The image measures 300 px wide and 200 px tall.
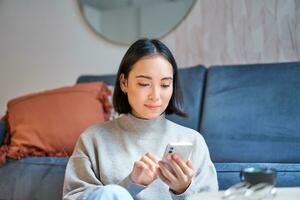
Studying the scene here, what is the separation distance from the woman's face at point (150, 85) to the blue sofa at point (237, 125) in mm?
368

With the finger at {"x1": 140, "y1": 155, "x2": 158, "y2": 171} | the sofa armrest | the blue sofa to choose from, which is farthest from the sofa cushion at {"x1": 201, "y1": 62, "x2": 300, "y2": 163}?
the sofa armrest

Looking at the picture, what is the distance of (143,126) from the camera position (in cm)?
116

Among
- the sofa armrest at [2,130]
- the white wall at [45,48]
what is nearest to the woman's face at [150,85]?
the sofa armrest at [2,130]

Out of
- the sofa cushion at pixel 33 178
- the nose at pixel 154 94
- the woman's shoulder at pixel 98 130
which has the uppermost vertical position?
the nose at pixel 154 94

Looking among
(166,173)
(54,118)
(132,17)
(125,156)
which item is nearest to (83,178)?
(125,156)

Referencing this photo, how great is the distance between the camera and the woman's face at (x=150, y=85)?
3.54 ft

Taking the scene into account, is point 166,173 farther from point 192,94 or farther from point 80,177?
point 192,94

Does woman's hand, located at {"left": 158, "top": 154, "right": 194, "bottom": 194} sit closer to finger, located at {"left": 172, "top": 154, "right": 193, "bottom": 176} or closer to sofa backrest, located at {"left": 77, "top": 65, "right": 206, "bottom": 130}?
finger, located at {"left": 172, "top": 154, "right": 193, "bottom": 176}

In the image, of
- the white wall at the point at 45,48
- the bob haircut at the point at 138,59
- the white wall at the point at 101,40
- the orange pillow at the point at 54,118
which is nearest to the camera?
the bob haircut at the point at 138,59

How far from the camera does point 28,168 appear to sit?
1523mm

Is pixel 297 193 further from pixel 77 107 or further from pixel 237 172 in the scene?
pixel 77 107

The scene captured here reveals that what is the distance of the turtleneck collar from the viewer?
1.16 meters

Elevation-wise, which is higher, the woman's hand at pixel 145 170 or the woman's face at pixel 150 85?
the woman's face at pixel 150 85

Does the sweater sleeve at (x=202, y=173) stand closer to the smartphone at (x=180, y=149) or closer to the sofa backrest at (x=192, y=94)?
the smartphone at (x=180, y=149)
